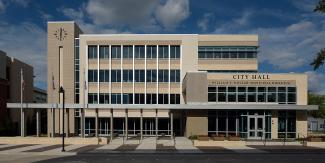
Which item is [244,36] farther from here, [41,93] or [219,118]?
[41,93]

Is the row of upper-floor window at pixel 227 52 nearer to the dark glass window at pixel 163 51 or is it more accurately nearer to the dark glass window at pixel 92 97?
the dark glass window at pixel 163 51

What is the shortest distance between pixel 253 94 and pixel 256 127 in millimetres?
4032

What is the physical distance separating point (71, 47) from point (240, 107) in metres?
26.4

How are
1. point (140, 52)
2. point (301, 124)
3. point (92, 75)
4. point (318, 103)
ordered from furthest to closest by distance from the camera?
point (318, 103)
point (92, 75)
point (140, 52)
point (301, 124)

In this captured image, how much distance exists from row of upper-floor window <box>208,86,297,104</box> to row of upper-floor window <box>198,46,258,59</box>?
34.0 feet

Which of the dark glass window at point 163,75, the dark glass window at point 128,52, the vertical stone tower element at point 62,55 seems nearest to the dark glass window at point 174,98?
the dark glass window at point 163,75

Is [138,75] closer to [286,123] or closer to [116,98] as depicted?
[116,98]

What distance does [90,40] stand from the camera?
61219 millimetres

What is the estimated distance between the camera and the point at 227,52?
61.4 m

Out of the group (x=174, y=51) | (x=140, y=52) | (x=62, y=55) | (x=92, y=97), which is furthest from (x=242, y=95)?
(x=62, y=55)

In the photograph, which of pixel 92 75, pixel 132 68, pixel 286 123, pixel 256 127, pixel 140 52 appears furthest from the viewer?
pixel 92 75

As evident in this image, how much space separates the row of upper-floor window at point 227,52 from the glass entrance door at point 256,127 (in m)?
13.0

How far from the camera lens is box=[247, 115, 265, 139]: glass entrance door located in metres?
50.9

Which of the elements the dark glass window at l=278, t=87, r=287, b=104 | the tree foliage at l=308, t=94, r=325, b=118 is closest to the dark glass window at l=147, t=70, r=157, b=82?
the dark glass window at l=278, t=87, r=287, b=104
